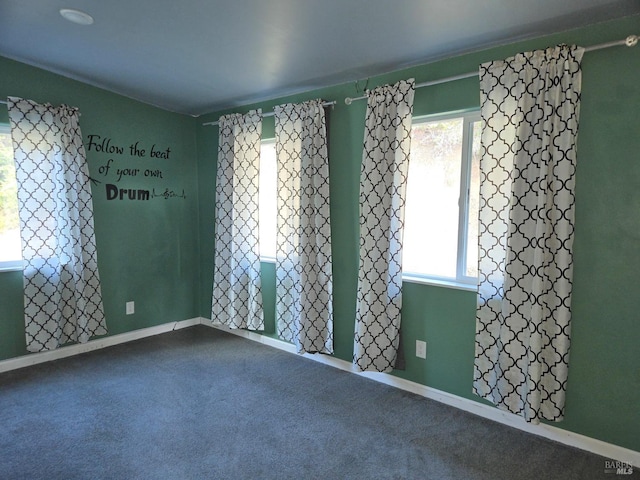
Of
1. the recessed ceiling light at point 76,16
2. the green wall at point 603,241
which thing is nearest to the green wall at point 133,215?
the recessed ceiling light at point 76,16

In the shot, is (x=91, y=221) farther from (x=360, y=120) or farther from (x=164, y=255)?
(x=360, y=120)

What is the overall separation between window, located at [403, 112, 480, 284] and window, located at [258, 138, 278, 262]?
135 cm

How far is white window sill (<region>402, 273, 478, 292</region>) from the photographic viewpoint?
2443 mm

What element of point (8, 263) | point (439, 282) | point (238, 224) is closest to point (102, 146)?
point (8, 263)

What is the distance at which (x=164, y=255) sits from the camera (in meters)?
3.99

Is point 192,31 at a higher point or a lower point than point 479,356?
higher

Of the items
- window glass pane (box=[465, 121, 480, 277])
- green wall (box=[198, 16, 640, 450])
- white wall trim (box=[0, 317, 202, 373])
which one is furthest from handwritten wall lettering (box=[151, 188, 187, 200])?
window glass pane (box=[465, 121, 480, 277])

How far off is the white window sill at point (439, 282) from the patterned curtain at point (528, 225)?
0.54 ft


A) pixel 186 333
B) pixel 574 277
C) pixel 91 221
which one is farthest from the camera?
pixel 186 333

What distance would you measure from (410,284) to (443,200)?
621 mm

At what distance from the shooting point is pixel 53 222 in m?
3.08

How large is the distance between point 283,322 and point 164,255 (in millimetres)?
1549

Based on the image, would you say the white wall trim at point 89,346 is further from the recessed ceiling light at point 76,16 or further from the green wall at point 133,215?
the recessed ceiling light at point 76,16

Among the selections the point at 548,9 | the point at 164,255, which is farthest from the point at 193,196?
the point at 548,9
